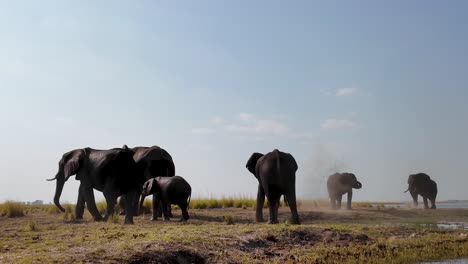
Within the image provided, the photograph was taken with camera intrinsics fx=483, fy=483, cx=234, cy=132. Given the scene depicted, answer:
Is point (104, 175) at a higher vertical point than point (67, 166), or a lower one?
lower

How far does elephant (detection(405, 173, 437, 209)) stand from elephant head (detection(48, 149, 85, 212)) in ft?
Result: 92.0

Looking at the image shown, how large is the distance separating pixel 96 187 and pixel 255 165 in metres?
6.73

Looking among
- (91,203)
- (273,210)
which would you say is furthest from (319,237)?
(91,203)

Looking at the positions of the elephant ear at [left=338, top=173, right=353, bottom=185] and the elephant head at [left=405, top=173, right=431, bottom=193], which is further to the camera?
the elephant head at [left=405, top=173, right=431, bottom=193]

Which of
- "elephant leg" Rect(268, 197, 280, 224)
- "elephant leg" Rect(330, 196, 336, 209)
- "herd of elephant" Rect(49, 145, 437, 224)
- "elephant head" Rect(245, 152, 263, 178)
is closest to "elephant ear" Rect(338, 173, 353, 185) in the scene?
"elephant leg" Rect(330, 196, 336, 209)

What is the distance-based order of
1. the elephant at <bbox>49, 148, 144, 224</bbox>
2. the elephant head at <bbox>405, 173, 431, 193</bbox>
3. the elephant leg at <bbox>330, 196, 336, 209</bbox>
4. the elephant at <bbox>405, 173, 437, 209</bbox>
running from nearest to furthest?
the elephant at <bbox>49, 148, 144, 224</bbox> < the elephant leg at <bbox>330, 196, 336, 209</bbox> < the elephant at <bbox>405, 173, 437, 209</bbox> < the elephant head at <bbox>405, 173, 431, 193</bbox>

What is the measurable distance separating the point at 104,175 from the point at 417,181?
28.4 metres

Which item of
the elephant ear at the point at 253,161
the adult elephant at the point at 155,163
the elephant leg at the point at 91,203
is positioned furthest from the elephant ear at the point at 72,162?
the elephant ear at the point at 253,161

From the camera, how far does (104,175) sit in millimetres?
18344

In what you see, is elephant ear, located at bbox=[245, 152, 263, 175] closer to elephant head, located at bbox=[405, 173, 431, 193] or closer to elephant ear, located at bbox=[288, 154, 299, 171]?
elephant ear, located at bbox=[288, 154, 299, 171]

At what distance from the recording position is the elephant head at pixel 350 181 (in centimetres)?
3469

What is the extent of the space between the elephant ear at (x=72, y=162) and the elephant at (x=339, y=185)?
2008 centimetres

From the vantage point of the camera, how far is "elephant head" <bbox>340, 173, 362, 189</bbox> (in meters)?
34.7

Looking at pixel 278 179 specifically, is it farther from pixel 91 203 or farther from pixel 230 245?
pixel 91 203
